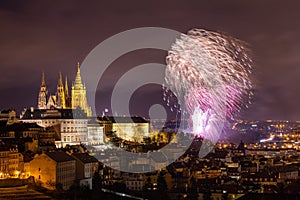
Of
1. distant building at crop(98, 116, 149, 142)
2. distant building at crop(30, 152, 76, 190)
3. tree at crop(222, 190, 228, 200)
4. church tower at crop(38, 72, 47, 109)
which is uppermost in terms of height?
church tower at crop(38, 72, 47, 109)

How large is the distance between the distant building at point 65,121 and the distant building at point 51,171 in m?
18.2

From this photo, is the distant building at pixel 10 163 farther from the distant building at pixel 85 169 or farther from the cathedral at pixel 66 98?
the cathedral at pixel 66 98

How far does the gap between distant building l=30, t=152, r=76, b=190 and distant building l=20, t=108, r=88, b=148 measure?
718 inches

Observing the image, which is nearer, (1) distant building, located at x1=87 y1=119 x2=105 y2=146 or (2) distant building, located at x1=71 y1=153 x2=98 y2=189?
(2) distant building, located at x1=71 y1=153 x2=98 y2=189

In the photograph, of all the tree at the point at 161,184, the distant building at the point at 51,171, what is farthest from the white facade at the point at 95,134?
the distant building at the point at 51,171

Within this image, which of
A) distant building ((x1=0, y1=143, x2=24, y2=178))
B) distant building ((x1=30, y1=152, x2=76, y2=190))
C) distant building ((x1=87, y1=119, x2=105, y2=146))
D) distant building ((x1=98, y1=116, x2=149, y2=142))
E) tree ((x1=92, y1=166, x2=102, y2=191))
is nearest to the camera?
distant building ((x1=30, y1=152, x2=76, y2=190))

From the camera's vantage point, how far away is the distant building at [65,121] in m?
53.6

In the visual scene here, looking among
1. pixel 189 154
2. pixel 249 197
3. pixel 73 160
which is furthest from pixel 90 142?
pixel 249 197

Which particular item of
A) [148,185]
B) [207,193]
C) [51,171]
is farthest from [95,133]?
[51,171]

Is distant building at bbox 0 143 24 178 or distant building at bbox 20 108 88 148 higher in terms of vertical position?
distant building at bbox 20 108 88 148

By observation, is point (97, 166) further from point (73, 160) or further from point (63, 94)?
point (63, 94)

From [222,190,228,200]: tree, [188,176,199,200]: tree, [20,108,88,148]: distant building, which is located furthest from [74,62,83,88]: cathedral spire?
[222,190,228,200]: tree

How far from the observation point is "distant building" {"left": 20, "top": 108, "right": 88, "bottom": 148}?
176ft

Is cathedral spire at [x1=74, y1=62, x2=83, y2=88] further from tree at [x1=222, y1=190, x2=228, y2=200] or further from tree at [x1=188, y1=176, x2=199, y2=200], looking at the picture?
tree at [x1=222, y1=190, x2=228, y2=200]
